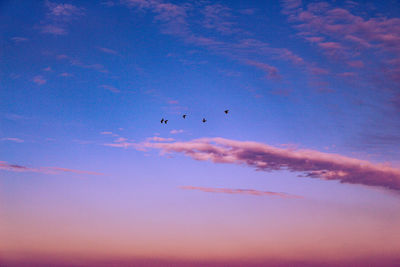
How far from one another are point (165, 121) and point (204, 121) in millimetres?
9342

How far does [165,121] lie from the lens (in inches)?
3479

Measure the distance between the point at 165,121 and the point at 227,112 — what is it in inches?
528

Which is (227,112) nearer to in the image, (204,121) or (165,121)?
(204,121)

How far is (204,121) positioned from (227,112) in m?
4.78

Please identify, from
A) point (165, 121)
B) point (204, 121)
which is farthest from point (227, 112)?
point (165, 121)

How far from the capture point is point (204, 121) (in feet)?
274

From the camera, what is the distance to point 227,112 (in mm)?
83500
